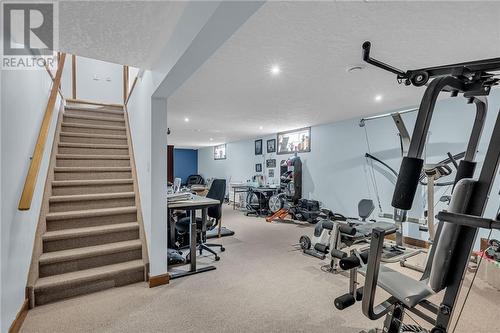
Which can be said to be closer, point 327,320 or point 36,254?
point 327,320

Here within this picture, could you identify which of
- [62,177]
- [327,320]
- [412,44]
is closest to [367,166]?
[412,44]

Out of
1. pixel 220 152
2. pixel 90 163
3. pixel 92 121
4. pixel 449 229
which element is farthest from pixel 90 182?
pixel 220 152

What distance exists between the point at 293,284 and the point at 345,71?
2.42 metres

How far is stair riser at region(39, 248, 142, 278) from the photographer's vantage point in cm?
238

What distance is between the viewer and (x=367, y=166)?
15.9 feet

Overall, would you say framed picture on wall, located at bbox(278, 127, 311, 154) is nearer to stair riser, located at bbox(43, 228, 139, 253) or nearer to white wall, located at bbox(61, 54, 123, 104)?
white wall, located at bbox(61, 54, 123, 104)

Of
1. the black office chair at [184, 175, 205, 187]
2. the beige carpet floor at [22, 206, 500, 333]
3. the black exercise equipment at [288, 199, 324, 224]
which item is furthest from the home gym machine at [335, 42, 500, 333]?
the black office chair at [184, 175, 205, 187]

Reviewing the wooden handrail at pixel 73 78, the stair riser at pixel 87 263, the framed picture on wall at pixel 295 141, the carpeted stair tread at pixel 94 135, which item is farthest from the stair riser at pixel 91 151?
the framed picture on wall at pixel 295 141

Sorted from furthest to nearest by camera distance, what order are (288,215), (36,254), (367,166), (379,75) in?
→ (288,215) < (367,166) < (379,75) < (36,254)

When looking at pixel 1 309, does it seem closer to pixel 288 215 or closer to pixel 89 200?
pixel 89 200

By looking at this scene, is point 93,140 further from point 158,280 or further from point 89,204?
point 158,280

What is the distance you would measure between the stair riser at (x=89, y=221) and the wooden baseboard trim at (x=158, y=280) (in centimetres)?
89

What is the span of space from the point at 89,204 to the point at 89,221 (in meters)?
0.27

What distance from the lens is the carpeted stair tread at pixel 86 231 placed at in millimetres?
A: 2550
